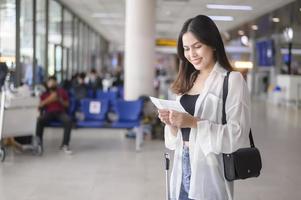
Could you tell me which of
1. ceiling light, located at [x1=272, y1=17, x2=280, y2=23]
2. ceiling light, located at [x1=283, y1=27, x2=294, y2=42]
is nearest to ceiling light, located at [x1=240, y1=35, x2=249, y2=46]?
ceiling light, located at [x1=283, y1=27, x2=294, y2=42]

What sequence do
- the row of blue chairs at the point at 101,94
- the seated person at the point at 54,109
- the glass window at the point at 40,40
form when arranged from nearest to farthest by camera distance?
the seated person at the point at 54,109 → the row of blue chairs at the point at 101,94 → the glass window at the point at 40,40

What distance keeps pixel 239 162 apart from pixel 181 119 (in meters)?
0.35

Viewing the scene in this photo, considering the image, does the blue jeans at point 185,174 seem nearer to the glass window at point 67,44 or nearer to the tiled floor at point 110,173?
the tiled floor at point 110,173

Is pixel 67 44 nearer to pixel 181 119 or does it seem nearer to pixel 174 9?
pixel 174 9

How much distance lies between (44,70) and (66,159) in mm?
7075

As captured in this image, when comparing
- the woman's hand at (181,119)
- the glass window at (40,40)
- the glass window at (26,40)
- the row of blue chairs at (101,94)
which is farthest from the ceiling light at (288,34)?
the woman's hand at (181,119)

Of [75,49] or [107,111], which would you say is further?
[75,49]

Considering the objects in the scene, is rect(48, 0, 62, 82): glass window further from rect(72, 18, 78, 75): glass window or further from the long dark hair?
the long dark hair

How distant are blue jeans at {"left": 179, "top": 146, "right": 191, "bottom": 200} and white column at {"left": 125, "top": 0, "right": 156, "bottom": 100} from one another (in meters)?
7.83

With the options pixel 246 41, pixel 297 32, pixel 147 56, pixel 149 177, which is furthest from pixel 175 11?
pixel 149 177

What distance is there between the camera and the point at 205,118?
77.2 inches

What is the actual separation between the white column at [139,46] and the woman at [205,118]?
25.4 ft

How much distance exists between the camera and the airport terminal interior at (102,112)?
5449mm

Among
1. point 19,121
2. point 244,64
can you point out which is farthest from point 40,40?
point 244,64
